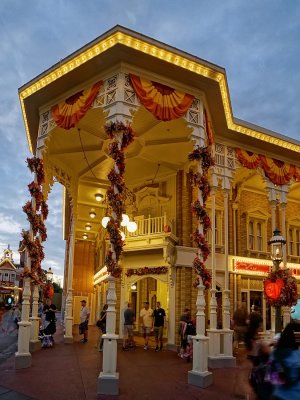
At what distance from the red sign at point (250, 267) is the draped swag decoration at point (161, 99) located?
9.33 m

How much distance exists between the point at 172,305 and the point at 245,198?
22.8 ft

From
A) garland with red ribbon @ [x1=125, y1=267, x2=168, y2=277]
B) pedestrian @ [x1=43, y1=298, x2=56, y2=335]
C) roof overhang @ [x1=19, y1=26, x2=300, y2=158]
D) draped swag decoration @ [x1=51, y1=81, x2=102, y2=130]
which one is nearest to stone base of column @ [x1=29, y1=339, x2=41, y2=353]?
pedestrian @ [x1=43, y1=298, x2=56, y2=335]

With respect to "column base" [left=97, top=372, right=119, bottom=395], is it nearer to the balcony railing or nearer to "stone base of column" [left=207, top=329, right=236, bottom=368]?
"stone base of column" [left=207, top=329, right=236, bottom=368]

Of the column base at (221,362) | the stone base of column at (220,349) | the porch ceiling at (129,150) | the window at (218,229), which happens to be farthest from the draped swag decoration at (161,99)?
the window at (218,229)

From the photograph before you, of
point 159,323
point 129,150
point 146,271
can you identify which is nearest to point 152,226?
point 146,271

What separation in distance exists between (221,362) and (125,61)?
8.84 metres

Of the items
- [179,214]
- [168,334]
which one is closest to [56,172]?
[179,214]

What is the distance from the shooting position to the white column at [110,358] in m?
7.79

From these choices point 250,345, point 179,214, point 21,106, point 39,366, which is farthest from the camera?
point 179,214

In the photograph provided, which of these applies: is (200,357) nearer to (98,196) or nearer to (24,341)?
(24,341)

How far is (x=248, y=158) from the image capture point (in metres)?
14.6

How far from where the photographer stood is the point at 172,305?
15.7 m

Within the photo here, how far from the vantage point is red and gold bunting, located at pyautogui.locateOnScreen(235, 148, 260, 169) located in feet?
47.3

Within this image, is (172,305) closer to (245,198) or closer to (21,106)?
(245,198)
